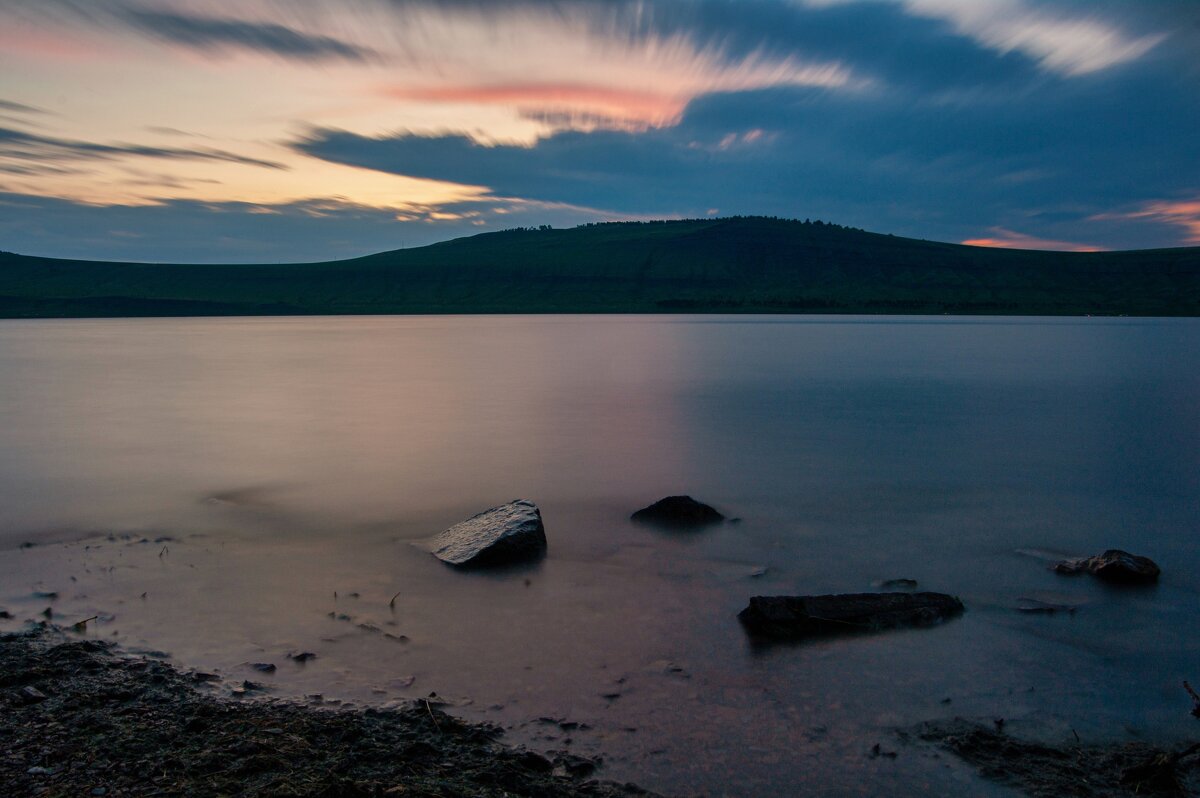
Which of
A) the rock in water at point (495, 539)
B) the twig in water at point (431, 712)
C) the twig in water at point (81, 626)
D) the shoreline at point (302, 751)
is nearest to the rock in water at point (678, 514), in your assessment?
the rock in water at point (495, 539)

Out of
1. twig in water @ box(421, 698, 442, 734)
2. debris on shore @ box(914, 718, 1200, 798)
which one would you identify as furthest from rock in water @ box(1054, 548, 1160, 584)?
twig in water @ box(421, 698, 442, 734)

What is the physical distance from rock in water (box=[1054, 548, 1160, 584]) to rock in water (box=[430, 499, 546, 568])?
6.91 m

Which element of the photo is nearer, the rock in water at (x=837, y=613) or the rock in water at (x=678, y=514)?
the rock in water at (x=837, y=613)

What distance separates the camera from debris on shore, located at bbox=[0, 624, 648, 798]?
4.63m

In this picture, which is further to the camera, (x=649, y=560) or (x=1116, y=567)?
(x=649, y=560)

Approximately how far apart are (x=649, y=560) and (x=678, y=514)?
1948 millimetres

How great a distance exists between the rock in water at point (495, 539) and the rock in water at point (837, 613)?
317cm

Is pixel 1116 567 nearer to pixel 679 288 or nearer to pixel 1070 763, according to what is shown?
pixel 1070 763

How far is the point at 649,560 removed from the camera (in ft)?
32.9

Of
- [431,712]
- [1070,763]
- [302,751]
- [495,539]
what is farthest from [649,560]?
[302,751]

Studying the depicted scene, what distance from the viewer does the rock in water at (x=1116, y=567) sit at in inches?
367

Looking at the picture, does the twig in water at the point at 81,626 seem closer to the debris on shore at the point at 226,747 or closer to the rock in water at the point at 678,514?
the debris on shore at the point at 226,747

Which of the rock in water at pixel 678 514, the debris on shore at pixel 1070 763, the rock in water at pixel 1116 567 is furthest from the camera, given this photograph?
the rock in water at pixel 678 514

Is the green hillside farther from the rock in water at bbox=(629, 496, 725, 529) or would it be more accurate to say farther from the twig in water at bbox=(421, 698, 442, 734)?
the twig in water at bbox=(421, 698, 442, 734)
